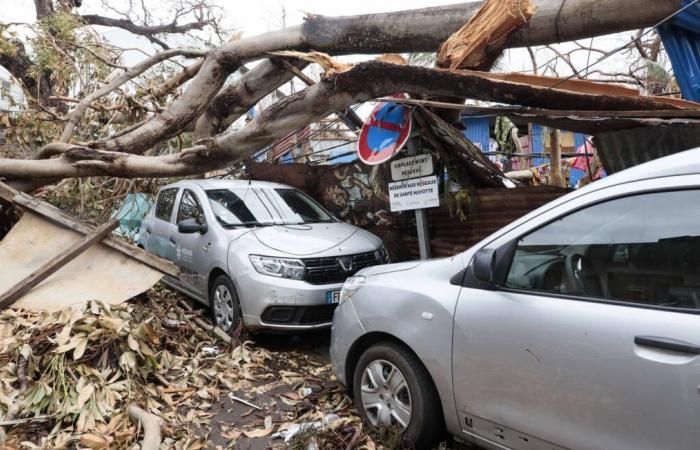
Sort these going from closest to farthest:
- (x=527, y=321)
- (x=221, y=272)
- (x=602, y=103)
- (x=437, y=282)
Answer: (x=527, y=321)
(x=437, y=282)
(x=602, y=103)
(x=221, y=272)

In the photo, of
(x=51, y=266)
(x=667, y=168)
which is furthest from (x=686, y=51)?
(x=51, y=266)

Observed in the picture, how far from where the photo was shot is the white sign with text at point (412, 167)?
5.03 m

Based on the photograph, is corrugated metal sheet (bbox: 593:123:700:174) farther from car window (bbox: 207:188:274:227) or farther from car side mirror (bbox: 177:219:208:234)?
car side mirror (bbox: 177:219:208:234)

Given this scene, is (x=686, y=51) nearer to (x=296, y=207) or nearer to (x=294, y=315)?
(x=294, y=315)

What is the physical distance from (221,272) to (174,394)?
1.50m

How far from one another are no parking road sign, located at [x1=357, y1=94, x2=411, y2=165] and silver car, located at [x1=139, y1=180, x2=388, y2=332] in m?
0.95

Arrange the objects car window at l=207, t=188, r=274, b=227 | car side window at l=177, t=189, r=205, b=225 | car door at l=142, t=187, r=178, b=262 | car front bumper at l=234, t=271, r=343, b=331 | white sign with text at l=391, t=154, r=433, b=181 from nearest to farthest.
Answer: car front bumper at l=234, t=271, r=343, b=331
white sign with text at l=391, t=154, r=433, b=181
car window at l=207, t=188, r=274, b=227
car side window at l=177, t=189, r=205, b=225
car door at l=142, t=187, r=178, b=262

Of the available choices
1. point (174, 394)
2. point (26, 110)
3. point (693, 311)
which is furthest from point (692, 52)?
point (26, 110)

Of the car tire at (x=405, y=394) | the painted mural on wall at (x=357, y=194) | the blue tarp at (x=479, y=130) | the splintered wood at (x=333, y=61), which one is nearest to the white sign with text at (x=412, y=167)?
the splintered wood at (x=333, y=61)

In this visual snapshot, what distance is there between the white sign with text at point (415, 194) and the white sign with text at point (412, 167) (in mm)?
66

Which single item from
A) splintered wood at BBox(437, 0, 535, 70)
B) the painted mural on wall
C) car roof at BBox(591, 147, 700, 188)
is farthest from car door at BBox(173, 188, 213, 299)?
car roof at BBox(591, 147, 700, 188)

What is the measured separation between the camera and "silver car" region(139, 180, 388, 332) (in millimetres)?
4562

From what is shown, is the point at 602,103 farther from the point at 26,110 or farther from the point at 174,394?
the point at 26,110

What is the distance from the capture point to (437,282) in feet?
9.07
